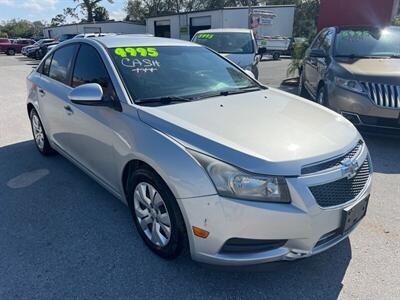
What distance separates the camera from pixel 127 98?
2770 mm

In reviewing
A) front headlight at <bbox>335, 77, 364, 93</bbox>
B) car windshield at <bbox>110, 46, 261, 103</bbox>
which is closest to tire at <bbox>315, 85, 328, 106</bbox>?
front headlight at <bbox>335, 77, 364, 93</bbox>

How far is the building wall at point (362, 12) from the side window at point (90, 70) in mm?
9822

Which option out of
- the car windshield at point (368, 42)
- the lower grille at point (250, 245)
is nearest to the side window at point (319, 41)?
the car windshield at point (368, 42)

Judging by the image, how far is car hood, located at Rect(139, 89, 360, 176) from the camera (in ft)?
6.85

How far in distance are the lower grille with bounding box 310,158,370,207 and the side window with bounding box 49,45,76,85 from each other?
295 cm

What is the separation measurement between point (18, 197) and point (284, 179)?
9.94ft

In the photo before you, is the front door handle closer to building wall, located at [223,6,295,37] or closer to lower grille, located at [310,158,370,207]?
lower grille, located at [310,158,370,207]

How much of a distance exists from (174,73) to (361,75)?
3.02 m

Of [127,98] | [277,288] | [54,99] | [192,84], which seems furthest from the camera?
[54,99]

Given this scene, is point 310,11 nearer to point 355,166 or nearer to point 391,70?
point 391,70

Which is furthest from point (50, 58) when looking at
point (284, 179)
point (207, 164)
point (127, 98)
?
point (284, 179)

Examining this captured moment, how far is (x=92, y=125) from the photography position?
3.16 m

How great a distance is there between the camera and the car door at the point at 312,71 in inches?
254

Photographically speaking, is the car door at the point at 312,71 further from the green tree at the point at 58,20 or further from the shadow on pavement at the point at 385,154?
the green tree at the point at 58,20
